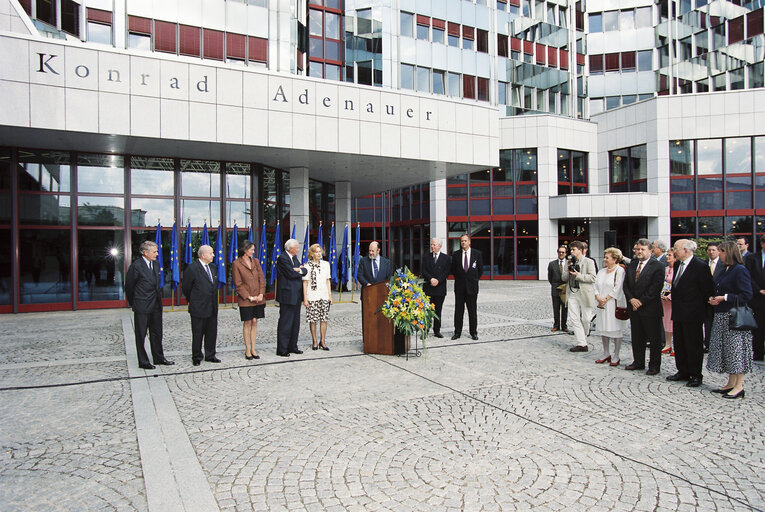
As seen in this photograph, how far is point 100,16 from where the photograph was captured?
15.9 meters

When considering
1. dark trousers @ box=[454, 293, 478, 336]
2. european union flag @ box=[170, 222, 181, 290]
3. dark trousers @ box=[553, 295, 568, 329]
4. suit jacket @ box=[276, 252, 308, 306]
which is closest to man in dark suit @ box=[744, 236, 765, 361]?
dark trousers @ box=[553, 295, 568, 329]

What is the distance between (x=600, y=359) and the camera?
304 inches

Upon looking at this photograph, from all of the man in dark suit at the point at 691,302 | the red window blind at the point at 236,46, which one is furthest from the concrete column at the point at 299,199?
the man in dark suit at the point at 691,302

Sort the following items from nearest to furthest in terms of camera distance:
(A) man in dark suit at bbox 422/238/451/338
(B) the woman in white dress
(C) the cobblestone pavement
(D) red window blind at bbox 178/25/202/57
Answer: (C) the cobblestone pavement → (B) the woman in white dress → (A) man in dark suit at bbox 422/238/451/338 → (D) red window blind at bbox 178/25/202/57

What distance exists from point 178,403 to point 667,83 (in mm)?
36735

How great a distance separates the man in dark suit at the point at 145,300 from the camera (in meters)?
7.34

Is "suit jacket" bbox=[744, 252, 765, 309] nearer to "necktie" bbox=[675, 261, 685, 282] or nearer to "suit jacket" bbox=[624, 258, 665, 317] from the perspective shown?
"suit jacket" bbox=[624, 258, 665, 317]

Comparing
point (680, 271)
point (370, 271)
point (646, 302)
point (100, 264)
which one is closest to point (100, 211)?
point (100, 264)

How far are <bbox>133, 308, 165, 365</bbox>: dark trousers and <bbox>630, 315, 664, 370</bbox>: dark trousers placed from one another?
276 inches

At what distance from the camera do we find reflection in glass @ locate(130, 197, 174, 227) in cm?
1645

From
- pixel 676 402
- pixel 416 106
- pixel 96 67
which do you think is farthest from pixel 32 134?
pixel 676 402

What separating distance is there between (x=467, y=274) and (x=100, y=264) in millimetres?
12454

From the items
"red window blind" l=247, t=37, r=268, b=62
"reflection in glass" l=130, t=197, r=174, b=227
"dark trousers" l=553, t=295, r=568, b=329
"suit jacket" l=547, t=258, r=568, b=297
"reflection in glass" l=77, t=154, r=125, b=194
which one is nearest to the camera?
"dark trousers" l=553, t=295, r=568, b=329

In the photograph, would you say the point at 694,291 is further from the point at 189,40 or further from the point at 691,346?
the point at 189,40
